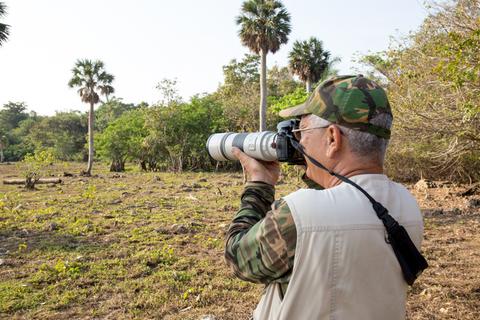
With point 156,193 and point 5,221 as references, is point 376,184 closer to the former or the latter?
point 5,221

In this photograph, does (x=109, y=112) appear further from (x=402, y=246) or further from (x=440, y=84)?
(x=402, y=246)

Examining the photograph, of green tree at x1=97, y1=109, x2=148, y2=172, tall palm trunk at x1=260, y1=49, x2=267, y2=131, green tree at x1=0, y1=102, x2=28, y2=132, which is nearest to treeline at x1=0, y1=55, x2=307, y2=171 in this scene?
green tree at x1=97, y1=109, x2=148, y2=172

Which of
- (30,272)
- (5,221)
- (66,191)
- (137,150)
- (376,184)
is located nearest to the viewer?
(376,184)

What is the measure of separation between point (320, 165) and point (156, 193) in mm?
13393

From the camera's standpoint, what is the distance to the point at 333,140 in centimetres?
122

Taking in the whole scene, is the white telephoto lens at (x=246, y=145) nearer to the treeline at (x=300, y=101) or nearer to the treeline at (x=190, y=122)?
the treeline at (x=300, y=101)

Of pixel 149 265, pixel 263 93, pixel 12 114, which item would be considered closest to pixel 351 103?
pixel 149 265

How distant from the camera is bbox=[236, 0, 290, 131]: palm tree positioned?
64.7 ft

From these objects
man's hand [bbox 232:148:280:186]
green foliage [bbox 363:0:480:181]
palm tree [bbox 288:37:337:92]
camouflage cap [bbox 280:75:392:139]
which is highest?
palm tree [bbox 288:37:337:92]

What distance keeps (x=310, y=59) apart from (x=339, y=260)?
24363 mm

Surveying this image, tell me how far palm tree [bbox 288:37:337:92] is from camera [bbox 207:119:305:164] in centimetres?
2307

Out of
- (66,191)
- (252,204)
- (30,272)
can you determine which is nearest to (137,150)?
(66,191)

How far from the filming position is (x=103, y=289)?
4848 mm

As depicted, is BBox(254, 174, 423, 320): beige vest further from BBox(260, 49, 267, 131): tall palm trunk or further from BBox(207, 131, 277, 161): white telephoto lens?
BBox(260, 49, 267, 131): tall palm trunk
